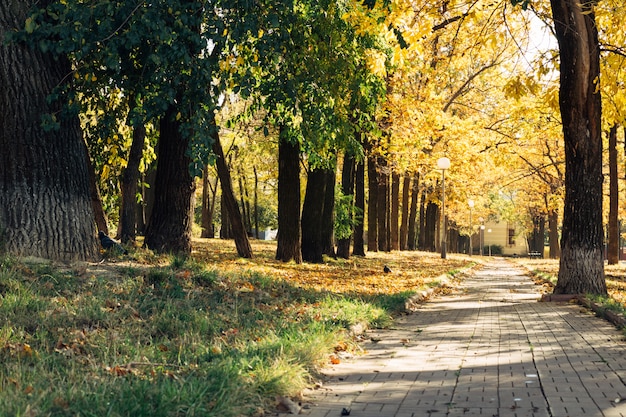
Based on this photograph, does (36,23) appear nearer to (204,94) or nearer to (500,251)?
(204,94)

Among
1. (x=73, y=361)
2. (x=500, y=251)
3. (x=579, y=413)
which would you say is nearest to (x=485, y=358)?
(x=579, y=413)

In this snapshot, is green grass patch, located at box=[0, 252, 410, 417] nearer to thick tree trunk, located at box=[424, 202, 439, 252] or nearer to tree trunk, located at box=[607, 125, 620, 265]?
tree trunk, located at box=[607, 125, 620, 265]

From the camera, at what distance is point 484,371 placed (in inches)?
301

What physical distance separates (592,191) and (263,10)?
832 cm

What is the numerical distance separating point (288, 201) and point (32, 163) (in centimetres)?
1029

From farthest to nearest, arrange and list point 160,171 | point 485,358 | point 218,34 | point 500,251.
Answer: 1. point 500,251
2. point 160,171
3. point 218,34
4. point 485,358

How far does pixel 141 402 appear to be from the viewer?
17.0ft

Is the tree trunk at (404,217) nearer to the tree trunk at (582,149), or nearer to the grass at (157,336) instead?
the tree trunk at (582,149)

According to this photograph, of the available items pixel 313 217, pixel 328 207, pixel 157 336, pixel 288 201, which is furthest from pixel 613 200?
pixel 157 336

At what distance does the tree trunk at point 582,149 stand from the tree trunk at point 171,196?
7690mm

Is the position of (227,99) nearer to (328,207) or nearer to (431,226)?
(328,207)

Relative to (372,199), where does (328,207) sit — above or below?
below

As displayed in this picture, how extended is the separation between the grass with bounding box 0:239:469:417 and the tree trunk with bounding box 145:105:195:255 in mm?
1463

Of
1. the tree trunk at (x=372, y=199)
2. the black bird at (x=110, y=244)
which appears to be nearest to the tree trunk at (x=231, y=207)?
the black bird at (x=110, y=244)
